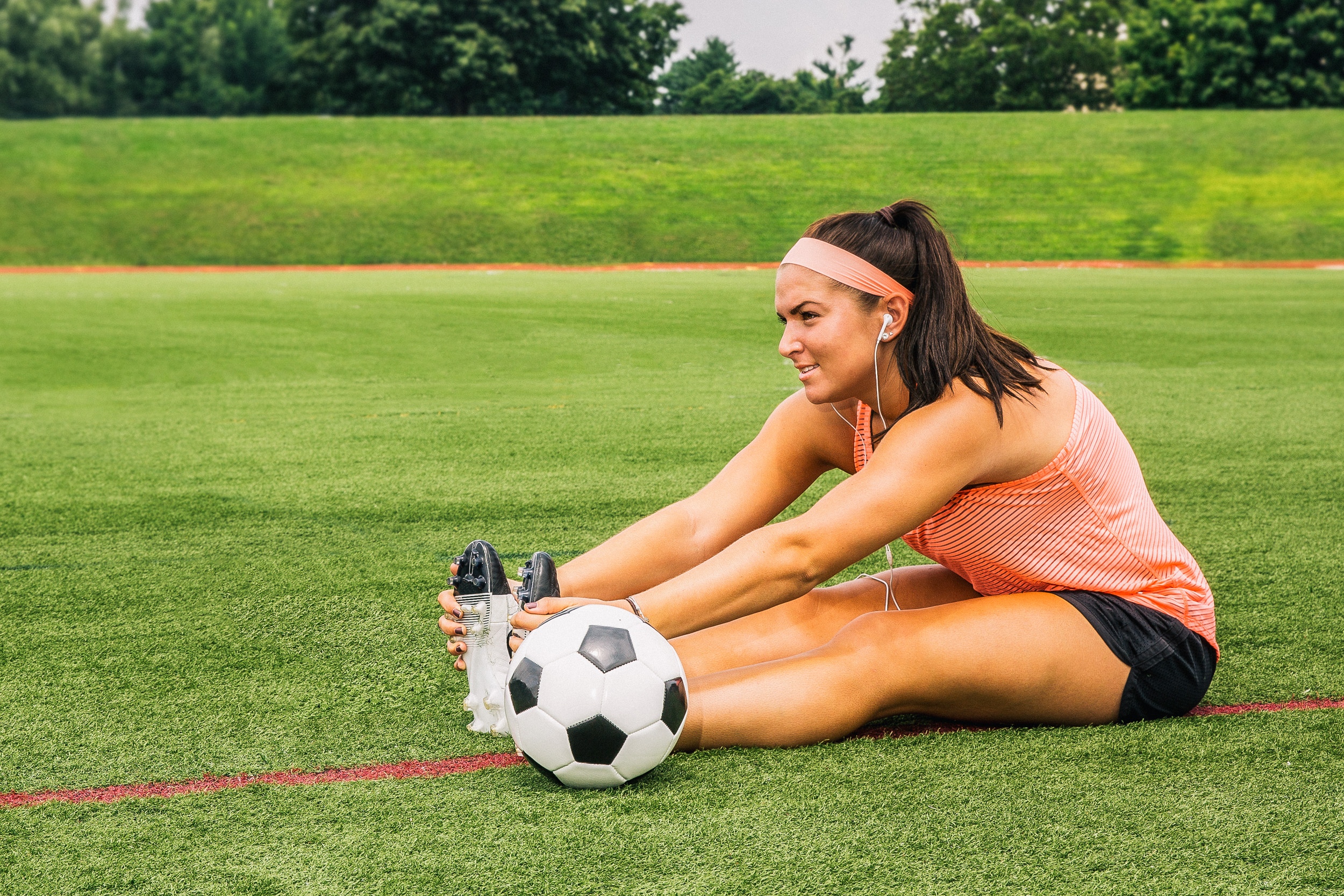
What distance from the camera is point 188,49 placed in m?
62.3

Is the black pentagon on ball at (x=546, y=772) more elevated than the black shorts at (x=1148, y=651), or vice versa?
the black shorts at (x=1148, y=651)

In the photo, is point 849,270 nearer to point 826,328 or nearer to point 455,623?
point 826,328

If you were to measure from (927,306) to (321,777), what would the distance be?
1.64 metres

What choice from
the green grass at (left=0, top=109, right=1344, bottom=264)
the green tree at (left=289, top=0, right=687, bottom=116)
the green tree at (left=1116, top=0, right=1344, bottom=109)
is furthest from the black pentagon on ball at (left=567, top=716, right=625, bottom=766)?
the green tree at (left=1116, top=0, right=1344, bottom=109)

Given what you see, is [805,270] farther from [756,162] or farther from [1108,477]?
[756,162]

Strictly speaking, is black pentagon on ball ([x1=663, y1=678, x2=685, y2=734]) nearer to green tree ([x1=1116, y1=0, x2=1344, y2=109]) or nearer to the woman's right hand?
the woman's right hand

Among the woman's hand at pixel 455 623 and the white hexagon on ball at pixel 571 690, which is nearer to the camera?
the white hexagon on ball at pixel 571 690

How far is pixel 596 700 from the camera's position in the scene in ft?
7.75

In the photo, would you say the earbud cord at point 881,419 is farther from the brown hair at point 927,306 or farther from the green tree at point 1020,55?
the green tree at point 1020,55

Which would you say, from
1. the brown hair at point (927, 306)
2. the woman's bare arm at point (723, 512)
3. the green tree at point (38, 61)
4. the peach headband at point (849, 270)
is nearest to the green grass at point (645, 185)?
the woman's bare arm at point (723, 512)

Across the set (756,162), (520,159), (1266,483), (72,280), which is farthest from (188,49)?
(1266,483)

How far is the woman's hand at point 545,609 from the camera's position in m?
2.51

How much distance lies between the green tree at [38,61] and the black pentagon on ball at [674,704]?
6387cm

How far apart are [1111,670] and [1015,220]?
1056 inches
